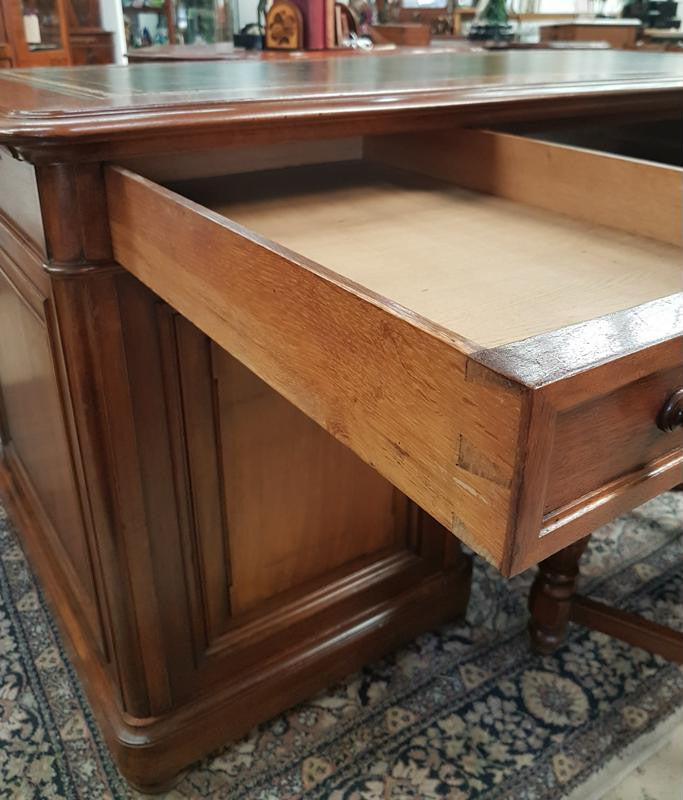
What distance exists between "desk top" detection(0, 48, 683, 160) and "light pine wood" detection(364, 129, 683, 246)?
48 mm

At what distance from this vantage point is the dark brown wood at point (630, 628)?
108 cm

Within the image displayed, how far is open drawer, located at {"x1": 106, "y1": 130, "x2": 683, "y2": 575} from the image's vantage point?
36cm

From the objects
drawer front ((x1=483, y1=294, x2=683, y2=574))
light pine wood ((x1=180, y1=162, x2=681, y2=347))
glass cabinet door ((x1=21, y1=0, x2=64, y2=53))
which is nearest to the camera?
drawer front ((x1=483, y1=294, x2=683, y2=574))

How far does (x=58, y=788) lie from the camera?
96 cm

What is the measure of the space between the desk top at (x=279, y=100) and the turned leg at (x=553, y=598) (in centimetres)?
59

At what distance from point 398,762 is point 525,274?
724mm

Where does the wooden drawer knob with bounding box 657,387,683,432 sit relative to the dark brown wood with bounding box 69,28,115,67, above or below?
below

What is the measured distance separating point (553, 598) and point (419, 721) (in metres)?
0.26

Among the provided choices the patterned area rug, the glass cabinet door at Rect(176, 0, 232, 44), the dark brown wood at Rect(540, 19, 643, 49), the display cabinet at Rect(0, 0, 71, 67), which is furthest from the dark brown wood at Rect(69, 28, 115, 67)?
the patterned area rug

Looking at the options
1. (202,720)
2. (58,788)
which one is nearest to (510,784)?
(202,720)

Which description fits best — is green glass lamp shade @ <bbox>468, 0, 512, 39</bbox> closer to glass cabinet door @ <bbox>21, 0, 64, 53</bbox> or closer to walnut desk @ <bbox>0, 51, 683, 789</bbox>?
glass cabinet door @ <bbox>21, 0, 64, 53</bbox>

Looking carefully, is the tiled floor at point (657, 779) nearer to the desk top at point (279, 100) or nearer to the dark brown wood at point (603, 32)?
the desk top at point (279, 100)

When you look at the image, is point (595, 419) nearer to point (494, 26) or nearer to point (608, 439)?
point (608, 439)

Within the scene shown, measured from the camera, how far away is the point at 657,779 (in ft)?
3.27
